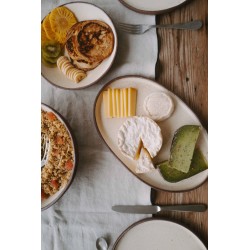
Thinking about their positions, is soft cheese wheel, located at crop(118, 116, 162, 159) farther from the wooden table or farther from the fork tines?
the fork tines

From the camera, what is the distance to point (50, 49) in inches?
33.8

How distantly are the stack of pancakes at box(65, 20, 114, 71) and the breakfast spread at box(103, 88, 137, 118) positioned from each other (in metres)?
0.10

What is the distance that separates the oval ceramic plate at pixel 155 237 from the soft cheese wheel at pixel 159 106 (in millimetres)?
277

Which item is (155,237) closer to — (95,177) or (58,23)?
(95,177)

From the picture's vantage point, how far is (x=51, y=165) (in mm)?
813

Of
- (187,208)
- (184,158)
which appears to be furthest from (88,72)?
(187,208)

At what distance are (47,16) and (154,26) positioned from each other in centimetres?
31

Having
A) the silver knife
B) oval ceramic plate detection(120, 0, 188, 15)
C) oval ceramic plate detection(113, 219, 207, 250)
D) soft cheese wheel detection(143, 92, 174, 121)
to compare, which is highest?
oval ceramic plate detection(120, 0, 188, 15)

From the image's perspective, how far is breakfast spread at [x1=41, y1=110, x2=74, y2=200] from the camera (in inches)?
31.7

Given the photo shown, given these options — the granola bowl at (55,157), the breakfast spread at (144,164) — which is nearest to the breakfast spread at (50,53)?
the granola bowl at (55,157)

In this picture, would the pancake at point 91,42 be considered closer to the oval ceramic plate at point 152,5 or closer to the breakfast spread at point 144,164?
the oval ceramic plate at point 152,5

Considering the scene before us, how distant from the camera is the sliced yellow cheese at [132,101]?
81 centimetres

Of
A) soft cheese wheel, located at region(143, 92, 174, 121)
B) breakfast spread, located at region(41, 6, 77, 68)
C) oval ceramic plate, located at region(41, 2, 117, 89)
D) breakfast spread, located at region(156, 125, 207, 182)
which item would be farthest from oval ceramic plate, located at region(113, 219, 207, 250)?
breakfast spread, located at region(41, 6, 77, 68)
